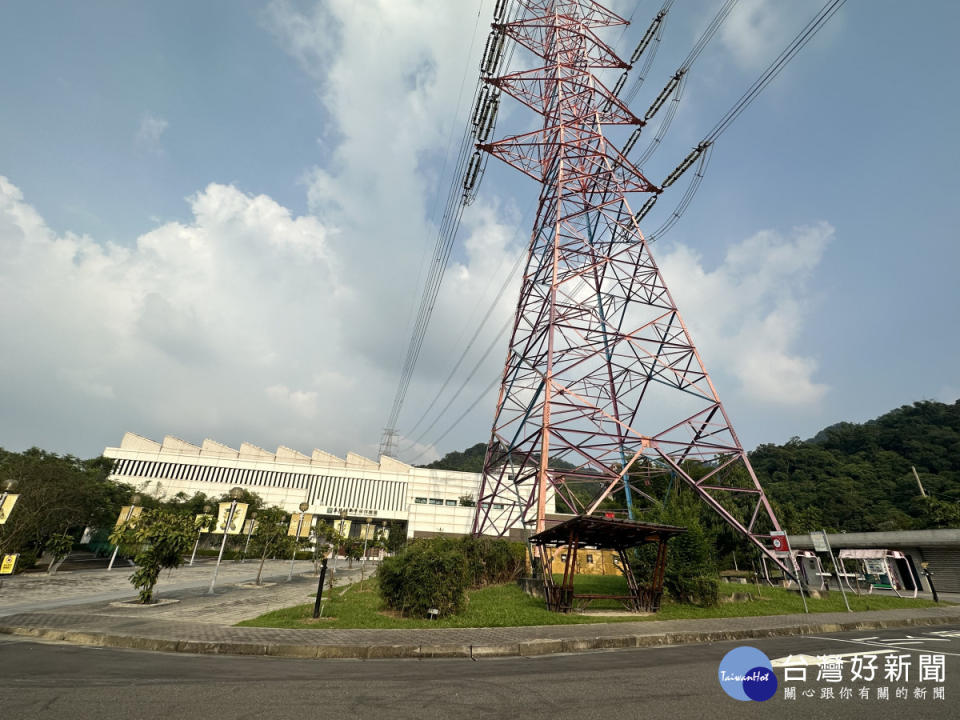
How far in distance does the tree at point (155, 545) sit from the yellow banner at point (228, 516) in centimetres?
428

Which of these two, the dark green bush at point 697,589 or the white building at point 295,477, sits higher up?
the white building at point 295,477

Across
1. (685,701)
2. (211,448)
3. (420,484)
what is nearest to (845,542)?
(685,701)

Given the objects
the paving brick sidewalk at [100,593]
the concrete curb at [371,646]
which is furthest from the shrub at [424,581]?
the paving brick sidewalk at [100,593]

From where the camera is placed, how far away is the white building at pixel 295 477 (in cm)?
7731

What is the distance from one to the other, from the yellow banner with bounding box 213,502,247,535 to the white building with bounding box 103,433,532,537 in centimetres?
5762

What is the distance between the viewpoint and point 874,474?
7331 centimetres

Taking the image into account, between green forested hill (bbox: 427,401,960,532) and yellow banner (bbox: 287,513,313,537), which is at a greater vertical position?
green forested hill (bbox: 427,401,960,532)

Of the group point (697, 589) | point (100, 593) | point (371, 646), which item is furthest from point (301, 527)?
point (697, 589)

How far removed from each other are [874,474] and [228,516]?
316ft

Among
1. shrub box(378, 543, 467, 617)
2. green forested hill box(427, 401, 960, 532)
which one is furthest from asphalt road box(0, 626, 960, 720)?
green forested hill box(427, 401, 960, 532)

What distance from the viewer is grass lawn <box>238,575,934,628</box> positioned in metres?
11.0

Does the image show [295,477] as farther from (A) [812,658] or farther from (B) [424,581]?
(A) [812,658]

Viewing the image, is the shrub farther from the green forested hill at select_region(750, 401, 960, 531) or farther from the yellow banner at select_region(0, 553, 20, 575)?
the green forested hill at select_region(750, 401, 960, 531)

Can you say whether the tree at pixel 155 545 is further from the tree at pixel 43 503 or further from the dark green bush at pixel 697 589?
the dark green bush at pixel 697 589
